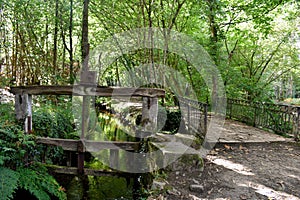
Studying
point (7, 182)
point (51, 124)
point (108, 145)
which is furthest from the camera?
point (51, 124)

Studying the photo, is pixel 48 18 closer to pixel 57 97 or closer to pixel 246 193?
pixel 57 97

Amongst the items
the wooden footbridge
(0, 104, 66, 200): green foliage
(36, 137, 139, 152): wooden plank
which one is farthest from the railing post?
(36, 137, 139, 152): wooden plank

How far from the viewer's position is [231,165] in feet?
15.5

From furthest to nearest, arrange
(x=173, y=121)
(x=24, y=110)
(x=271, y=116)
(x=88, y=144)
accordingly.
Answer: (x=271, y=116) < (x=173, y=121) < (x=88, y=144) < (x=24, y=110)

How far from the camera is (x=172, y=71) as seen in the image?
9.96m

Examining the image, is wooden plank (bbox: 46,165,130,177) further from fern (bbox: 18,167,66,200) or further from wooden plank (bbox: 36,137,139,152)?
fern (bbox: 18,167,66,200)

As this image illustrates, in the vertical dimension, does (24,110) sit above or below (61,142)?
above

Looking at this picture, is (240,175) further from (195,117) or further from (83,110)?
(83,110)

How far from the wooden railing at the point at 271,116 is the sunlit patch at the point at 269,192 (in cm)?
346

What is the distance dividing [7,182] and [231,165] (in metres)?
3.65

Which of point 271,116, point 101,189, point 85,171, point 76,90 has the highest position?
point 76,90

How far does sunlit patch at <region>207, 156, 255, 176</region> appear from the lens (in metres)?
4.41

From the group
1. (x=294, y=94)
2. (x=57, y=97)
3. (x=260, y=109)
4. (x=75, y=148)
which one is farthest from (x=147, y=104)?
(x=294, y=94)

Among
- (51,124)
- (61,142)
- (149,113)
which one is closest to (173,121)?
(149,113)
